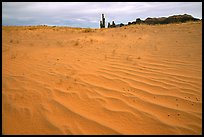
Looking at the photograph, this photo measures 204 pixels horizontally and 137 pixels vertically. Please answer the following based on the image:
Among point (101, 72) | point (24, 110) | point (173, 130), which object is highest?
point (101, 72)

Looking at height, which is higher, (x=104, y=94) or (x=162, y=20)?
(x=162, y=20)

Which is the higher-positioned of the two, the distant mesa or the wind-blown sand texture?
the distant mesa

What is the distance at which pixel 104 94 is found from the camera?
12.2 feet

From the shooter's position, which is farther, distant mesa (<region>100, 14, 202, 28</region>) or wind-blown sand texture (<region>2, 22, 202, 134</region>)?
distant mesa (<region>100, 14, 202, 28</region>)

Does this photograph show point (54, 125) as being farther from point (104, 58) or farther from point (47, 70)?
point (104, 58)

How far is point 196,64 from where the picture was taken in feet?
17.0

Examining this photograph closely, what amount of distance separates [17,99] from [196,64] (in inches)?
173

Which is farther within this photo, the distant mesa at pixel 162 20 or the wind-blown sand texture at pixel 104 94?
the distant mesa at pixel 162 20

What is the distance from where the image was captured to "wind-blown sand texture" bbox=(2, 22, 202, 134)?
9.32 feet

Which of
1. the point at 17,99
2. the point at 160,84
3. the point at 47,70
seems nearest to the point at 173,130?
the point at 160,84

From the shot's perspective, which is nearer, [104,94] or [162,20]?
[104,94]

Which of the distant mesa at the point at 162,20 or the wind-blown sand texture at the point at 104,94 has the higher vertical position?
the distant mesa at the point at 162,20

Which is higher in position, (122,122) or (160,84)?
(160,84)

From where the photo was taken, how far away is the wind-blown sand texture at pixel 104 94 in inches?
112
